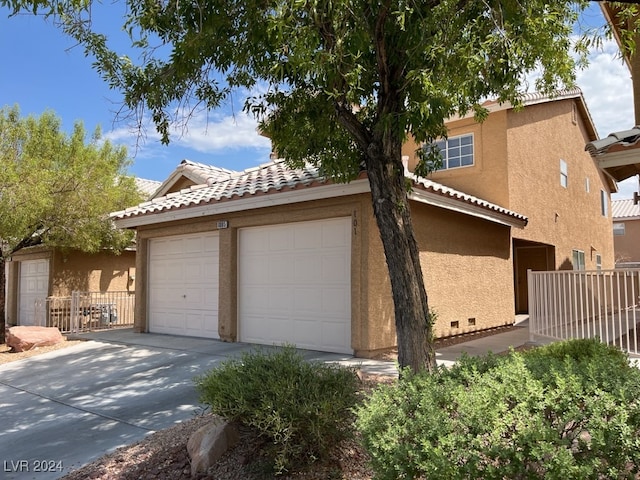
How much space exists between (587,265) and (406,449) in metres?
20.5

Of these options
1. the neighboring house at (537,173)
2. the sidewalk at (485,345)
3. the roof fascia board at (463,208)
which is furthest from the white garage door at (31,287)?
the sidewalk at (485,345)

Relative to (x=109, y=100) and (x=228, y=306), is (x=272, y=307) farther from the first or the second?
(x=109, y=100)

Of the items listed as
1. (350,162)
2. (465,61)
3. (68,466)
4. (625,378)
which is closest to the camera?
(625,378)

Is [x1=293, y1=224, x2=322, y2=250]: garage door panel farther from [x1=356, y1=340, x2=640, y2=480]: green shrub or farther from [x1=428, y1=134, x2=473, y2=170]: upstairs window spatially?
[x1=356, y1=340, x2=640, y2=480]: green shrub

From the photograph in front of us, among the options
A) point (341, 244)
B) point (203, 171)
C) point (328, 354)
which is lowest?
point (328, 354)

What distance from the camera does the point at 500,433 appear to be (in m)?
2.74

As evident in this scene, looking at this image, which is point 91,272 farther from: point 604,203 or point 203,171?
point 604,203

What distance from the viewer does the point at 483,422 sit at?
281cm

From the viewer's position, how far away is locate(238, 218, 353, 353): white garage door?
9.52 metres

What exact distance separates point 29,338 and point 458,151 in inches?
505

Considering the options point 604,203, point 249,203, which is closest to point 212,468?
point 249,203

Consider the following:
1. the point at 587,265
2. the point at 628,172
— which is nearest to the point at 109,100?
the point at 628,172

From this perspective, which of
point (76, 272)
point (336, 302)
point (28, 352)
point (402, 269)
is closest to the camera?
point (402, 269)

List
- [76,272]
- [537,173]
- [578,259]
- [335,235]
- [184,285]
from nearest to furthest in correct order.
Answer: [335,235] → [184,285] → [537,173] → [76,272] → [578,259]
